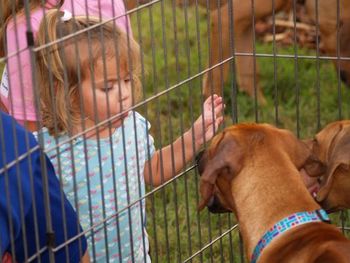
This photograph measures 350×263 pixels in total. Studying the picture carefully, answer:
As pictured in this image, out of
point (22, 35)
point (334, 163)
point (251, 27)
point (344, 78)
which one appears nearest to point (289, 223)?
point (334, 163)

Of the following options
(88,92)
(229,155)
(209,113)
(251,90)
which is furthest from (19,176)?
(251,90)

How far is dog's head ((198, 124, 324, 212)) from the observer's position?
2906 millimetres

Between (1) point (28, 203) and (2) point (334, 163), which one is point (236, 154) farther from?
(1) point (28, 203)

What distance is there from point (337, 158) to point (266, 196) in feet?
1.14

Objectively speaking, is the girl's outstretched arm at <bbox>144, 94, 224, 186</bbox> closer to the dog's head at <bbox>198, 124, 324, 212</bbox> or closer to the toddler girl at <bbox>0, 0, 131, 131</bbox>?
the dog's head at <bbox>198, 124, 324, 212</bbox>

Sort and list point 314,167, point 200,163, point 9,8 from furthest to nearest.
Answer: point 9,8, point 314,167, point 200,163

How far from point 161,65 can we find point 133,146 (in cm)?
310

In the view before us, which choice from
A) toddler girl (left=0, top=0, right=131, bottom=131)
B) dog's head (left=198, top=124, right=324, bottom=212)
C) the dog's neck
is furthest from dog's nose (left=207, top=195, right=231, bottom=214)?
toddler girl (left=0, top=0, right=131, bottom=131)

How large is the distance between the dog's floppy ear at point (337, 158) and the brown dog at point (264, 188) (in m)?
0.18

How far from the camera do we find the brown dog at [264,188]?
2857 millimetres

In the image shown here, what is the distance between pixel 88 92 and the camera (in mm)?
2906

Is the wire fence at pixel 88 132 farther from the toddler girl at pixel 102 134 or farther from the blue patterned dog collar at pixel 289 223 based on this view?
the blue patterned dog collar at pixel 289 223

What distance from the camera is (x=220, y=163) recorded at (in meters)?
2.90

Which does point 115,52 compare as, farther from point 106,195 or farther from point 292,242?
point 292,242
